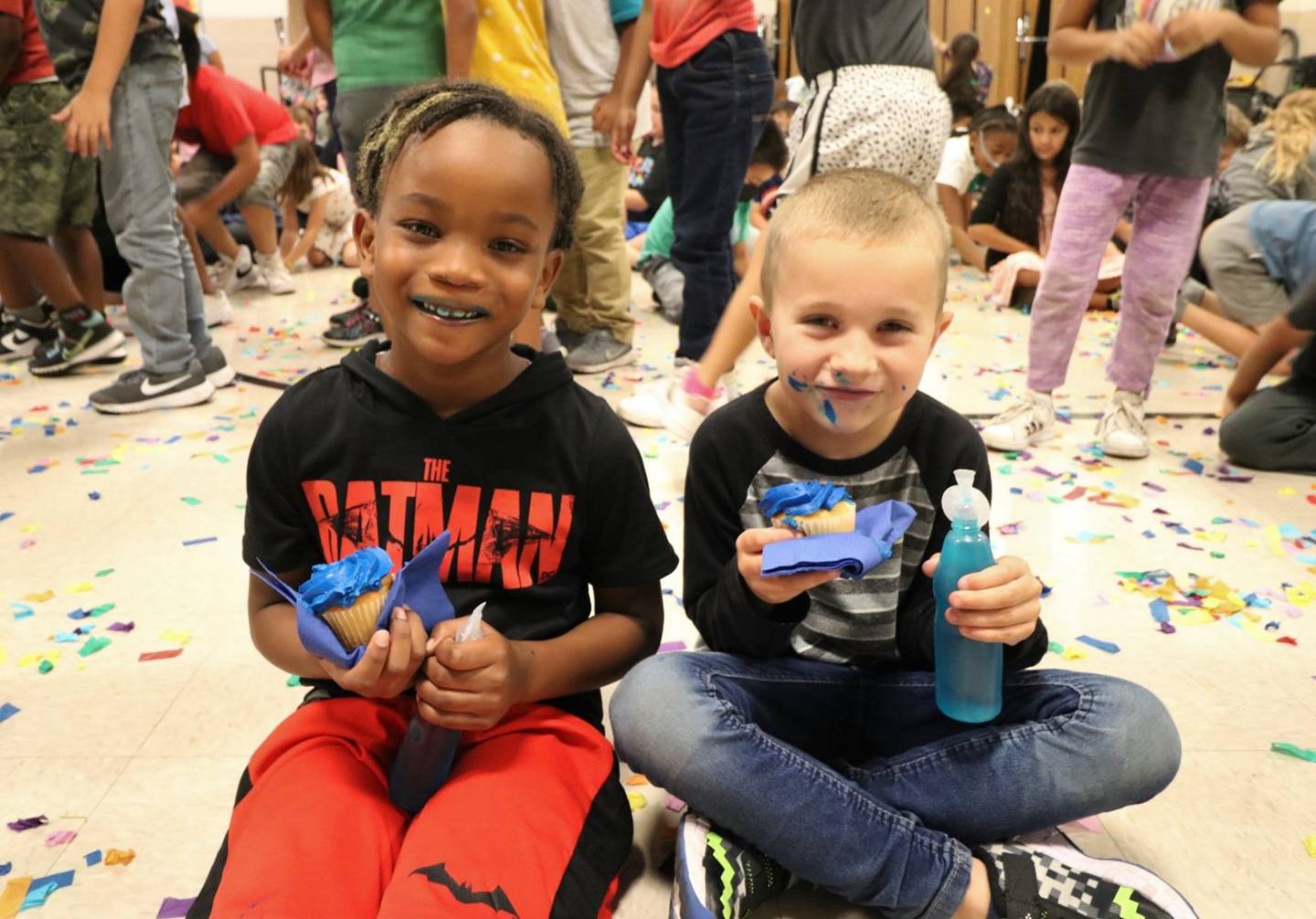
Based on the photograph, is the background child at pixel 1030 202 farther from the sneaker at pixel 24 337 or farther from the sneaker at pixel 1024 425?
the sneaker at pixel 24 337

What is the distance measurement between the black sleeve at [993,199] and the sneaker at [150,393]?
2.92 metres

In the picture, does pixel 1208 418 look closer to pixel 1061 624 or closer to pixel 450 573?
pixel 1061 624

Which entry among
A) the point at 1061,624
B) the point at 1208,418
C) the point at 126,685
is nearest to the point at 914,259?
the point at 1061,624

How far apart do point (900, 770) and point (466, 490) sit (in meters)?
0.47

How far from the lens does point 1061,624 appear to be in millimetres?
1423

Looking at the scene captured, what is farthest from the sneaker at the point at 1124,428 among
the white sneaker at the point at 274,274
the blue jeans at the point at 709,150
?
the white sneaker at the point at 274,274

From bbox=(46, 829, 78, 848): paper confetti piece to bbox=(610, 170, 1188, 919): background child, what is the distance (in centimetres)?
55

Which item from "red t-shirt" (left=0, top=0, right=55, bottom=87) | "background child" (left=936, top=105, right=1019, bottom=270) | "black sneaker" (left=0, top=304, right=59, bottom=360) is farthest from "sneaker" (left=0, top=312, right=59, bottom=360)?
"background child" (left=936, top=105, right=1019, bottom=270)

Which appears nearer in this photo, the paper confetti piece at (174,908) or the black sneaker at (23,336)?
the paper confetti piece at (174,908)

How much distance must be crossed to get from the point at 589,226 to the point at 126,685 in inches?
69.8

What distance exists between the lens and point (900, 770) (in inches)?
37.1

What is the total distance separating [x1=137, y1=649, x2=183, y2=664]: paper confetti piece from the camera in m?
1.33

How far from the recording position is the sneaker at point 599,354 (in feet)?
9.22

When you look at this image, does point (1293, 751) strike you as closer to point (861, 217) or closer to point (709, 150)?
point (861, 217)
